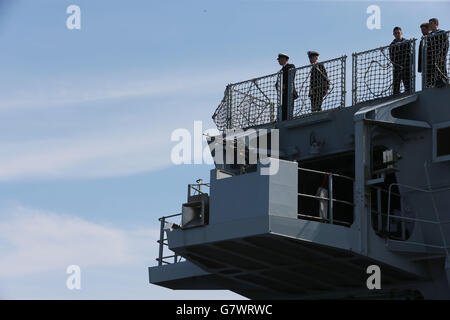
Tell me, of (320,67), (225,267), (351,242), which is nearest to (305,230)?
(351,242)

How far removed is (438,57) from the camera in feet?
96.0

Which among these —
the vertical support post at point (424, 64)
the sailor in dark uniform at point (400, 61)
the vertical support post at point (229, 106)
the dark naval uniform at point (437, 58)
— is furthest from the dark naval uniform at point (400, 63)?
the vertical support post at point (229, 106)

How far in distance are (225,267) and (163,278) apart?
285 centimetres

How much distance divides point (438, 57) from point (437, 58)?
34mm

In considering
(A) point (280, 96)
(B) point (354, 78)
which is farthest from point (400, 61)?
(A) point (280, 96)

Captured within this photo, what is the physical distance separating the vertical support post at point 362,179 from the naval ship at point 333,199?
3 cm

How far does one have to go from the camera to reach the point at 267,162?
27.2 metres

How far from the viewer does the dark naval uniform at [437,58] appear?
2911 centimetres

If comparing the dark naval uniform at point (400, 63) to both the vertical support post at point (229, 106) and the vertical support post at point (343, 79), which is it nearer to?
the vertical support post at point (343, 79)

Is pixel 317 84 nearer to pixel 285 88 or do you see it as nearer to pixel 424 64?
pixel 285 88

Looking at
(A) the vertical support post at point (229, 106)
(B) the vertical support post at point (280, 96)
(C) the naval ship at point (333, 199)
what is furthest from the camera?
(A) the vertical support post at point (229, 106)

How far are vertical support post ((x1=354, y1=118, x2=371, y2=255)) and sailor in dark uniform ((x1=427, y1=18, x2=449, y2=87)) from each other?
2.20 m

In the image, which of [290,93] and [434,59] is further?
Result: [290,93]

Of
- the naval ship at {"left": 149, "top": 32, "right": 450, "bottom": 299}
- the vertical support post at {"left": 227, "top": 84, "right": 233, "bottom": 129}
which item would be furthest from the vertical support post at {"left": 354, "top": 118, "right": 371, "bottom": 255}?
the vertical support post at {"left": 227, "top": 84, "right": 233, "bottom": 129}
